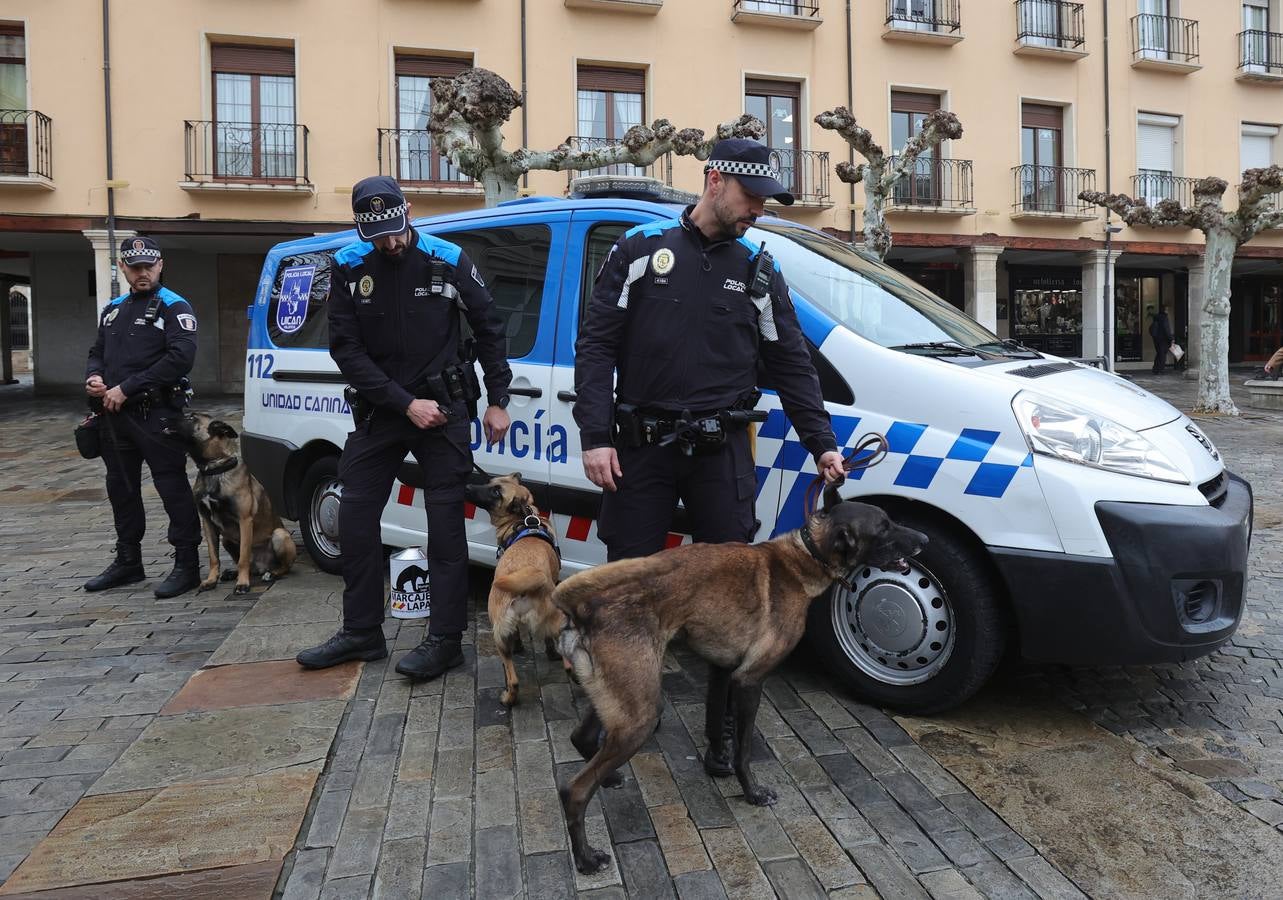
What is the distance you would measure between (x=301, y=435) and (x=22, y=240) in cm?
1757

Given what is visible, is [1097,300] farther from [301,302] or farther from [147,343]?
[147,343]

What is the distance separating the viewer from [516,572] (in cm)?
347

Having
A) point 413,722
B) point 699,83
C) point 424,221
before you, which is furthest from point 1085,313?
point 413,722

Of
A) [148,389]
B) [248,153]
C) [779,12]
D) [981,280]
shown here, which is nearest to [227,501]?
[148,389]

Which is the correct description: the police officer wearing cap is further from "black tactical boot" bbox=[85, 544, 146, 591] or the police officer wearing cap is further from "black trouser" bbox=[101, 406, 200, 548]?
"black tactical boot" bbox=[85, 544, 146, 591]

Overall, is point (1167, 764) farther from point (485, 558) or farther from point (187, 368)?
point (187, 368)

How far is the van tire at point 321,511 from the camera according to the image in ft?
17.6

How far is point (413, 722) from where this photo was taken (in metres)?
3.44

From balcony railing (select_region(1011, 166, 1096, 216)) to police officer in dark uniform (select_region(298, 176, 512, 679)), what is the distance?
20.4 m

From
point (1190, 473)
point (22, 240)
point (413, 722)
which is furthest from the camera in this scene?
point (22, 240)

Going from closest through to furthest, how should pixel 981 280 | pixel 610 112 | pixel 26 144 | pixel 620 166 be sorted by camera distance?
pixel 26 144
pixel 620 166
pixel 610 112
pixel 981 280

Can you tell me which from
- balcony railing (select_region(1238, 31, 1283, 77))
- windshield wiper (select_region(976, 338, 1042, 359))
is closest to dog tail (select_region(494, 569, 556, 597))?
windshield wiper (select_region(976, 338, 1042, 359))

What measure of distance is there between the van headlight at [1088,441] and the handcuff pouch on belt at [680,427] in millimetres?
946

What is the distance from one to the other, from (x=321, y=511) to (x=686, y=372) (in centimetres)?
318
